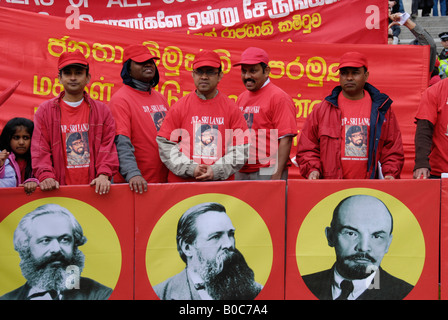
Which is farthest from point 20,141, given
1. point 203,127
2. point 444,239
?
point 444,239

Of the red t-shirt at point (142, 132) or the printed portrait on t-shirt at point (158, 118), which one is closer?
the red t-shirt at point (142, 132)

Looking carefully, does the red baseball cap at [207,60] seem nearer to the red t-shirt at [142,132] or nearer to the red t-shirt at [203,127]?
the red t-shirt at [203,127]

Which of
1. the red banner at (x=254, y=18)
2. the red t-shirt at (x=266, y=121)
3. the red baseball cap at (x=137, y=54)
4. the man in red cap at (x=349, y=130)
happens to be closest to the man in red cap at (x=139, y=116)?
the red baseball cap at (x=137, y=54)

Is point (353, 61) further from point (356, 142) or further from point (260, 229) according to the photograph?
point (260, 229)

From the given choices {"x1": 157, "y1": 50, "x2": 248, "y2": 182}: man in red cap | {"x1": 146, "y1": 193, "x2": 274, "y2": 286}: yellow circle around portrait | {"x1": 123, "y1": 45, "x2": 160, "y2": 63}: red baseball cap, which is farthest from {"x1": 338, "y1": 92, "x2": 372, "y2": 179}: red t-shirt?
{"x1": 123, "y1": 45, "x2": 160, "y2": 63}: red baseball cap

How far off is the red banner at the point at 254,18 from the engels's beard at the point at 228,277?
3.65 meters

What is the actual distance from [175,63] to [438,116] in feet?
10.2

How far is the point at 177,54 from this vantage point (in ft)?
23.8

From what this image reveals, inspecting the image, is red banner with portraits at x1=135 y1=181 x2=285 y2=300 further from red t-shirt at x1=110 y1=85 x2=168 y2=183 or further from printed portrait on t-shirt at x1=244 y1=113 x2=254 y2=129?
printed portrait on t-shirt at x1=244 y1=113 x2=254 y2=129

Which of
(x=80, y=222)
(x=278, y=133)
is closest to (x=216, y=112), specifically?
(x=278, y=133)

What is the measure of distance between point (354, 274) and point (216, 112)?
168 cm

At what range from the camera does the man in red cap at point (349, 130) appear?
5.27 m

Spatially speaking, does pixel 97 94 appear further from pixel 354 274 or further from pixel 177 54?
pixel 354 274

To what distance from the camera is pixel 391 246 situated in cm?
469
